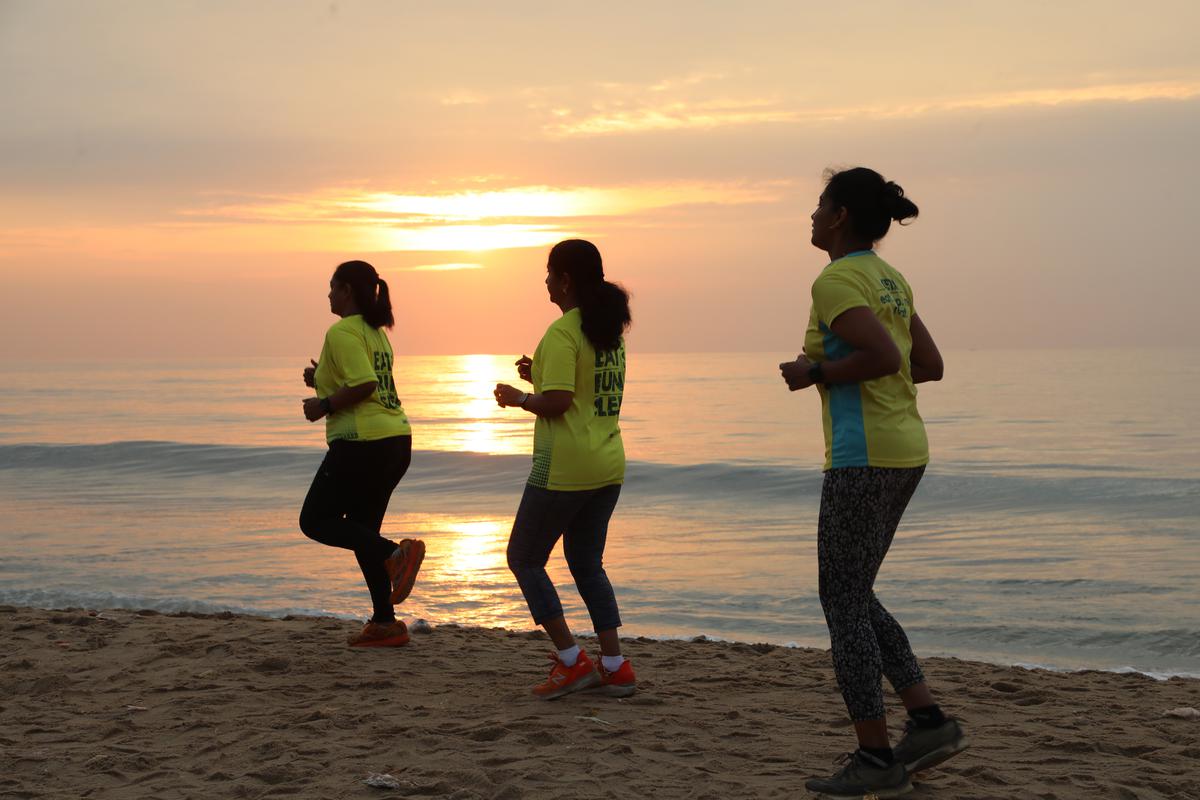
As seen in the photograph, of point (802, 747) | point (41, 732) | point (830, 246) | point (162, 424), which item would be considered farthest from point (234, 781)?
point (162, 424)

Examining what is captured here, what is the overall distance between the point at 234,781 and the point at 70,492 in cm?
1781

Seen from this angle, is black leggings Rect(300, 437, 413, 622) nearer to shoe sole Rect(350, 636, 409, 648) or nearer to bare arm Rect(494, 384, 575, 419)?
shoe sole Rect(350, 636, 409, 648)

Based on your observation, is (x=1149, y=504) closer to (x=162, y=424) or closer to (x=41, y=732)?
(x=41, y=732)

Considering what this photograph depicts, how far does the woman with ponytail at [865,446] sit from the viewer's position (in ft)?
10.9

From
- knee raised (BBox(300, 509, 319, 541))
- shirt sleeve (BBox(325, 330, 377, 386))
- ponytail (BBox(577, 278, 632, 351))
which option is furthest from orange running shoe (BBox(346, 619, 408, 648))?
ponytail (BBox(577, 278, 632, 351))

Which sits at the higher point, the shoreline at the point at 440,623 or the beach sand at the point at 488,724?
the beach sand at the point at 488,724

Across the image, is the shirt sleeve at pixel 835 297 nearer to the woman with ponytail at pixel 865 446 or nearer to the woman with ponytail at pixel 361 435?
the woman with ponytail at pixel 865 446

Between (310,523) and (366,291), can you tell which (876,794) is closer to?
(310,523)

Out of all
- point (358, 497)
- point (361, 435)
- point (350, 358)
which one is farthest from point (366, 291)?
point (358, 497)

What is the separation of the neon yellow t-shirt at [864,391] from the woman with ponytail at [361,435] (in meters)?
2.96

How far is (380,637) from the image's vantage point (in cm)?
618

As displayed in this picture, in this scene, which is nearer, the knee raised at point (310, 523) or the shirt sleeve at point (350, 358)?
the shirt sleeve at point (350, 358)

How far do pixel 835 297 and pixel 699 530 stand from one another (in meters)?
12.0

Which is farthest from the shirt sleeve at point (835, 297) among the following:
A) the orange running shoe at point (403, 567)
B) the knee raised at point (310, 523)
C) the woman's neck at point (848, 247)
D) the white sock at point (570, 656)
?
the knee raised at point (310, 523)
